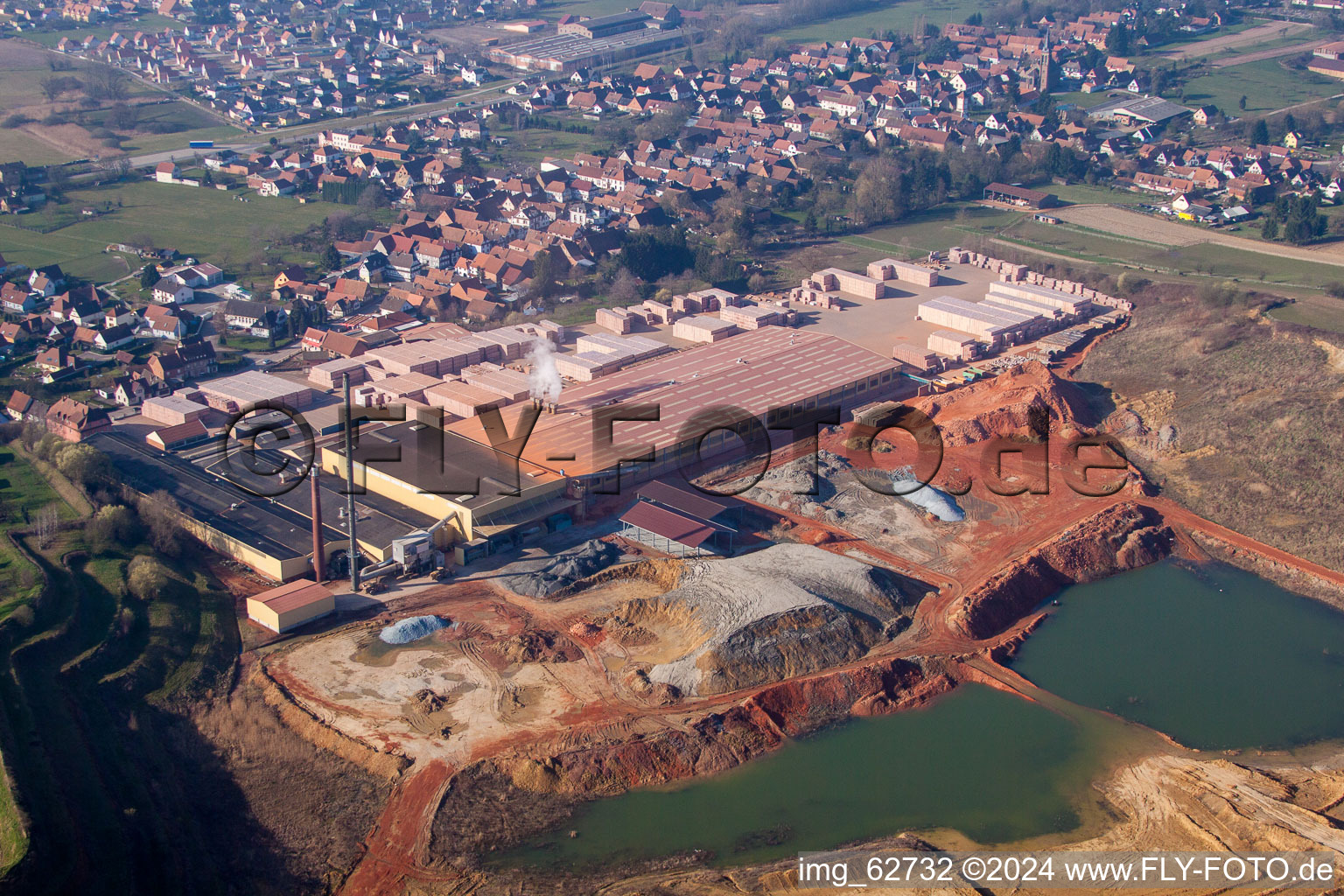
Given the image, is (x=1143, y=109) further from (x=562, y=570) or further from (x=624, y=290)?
(x=562, y=570)

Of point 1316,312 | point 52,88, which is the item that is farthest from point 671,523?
point 52,88

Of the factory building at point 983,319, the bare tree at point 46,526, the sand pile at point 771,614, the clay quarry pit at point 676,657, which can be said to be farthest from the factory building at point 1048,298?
the bare tree at point 46,526

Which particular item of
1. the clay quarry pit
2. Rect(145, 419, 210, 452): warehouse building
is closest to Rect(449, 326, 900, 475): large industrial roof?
the clay quarry pit

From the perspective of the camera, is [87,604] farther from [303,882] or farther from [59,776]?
[303,882]

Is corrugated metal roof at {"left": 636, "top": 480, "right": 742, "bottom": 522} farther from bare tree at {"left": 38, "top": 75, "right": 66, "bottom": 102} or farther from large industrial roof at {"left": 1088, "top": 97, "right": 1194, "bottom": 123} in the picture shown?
bare tree at {"left": 38, "top": 75, "right": 66, "bottom": 102}

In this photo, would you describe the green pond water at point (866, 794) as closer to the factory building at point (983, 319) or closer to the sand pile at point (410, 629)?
the sand pile at point (410, 629)

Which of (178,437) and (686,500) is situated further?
(178,437)
